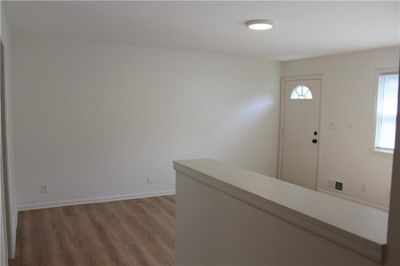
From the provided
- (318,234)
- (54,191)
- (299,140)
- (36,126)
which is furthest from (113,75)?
(318,234)

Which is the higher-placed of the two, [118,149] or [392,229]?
[392,229]

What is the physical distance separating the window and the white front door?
1098 mm

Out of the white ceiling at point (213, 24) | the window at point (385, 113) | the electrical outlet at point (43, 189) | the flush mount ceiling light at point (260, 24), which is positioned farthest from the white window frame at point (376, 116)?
the electrical outlet at point (43, 189)

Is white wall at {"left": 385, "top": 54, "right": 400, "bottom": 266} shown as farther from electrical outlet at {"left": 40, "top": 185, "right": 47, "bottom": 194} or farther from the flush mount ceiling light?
electrical outlet at {"left": 40, "top": 185, "right": 47, "bottom": 194}

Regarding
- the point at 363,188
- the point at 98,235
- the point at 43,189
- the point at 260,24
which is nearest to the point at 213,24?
the point at 260,24

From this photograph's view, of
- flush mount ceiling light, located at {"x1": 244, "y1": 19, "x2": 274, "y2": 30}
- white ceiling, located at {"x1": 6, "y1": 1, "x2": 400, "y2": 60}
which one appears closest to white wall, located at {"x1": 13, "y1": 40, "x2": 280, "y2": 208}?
white ceiling, located at {"x1": 6, "y1": 1, "x2": 400, "y2": 60}

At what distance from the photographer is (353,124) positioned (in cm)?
532

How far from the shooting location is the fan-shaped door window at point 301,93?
610 cm

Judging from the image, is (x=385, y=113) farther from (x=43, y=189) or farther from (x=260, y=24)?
(x=43, y=189)

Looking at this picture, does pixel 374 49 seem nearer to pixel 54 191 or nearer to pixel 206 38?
pixel 206 38

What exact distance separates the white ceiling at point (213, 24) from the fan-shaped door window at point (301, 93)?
113 centimetres

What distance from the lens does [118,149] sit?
519 cm

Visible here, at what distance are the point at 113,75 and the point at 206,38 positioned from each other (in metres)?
1.58

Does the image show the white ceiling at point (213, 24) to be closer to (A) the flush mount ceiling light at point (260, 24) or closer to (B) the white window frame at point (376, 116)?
(A) the flush mount ceiling light at point (260, 24)
